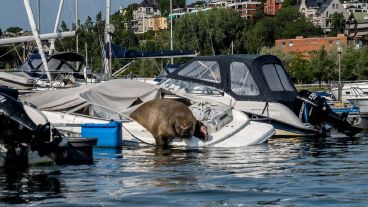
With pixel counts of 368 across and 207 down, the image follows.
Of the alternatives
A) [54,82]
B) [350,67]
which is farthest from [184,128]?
[350,67]

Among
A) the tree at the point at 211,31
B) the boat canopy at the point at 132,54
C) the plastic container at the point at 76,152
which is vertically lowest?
the plastic container at the point at 76,152

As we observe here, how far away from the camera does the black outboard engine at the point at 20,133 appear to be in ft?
62.1

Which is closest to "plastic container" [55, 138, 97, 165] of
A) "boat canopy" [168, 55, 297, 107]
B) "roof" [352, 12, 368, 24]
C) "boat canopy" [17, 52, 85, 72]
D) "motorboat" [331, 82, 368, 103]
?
"boat canopy" [168, 55, 297, 107]

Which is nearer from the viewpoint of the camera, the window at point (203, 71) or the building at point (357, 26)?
the window at point (203, 71)

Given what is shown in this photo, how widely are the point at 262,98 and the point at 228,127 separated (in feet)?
12.2

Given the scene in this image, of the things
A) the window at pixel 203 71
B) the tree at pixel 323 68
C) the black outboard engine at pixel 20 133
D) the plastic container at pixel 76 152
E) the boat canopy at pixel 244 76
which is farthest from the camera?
the tree at pixel 323 68

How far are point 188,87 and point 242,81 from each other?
197 centimetres

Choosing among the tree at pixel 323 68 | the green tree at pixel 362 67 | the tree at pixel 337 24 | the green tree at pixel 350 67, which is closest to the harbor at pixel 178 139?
the green tree at pixel 362 67

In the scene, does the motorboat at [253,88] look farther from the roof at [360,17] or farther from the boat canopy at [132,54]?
the roof at [360,17]

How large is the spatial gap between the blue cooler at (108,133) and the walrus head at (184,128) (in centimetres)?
157

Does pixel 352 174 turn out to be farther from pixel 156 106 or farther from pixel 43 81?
pixel 43 81

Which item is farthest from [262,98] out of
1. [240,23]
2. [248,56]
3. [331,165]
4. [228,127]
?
[240,23]

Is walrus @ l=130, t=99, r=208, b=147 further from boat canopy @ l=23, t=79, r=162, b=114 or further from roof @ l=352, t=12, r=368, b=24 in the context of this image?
roof @ l=352, t=12, r=368, b=24

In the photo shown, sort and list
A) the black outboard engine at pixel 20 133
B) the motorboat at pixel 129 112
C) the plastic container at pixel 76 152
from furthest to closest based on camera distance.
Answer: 1. the motorboat at pixel 129 112
2. the plastic container at pixel 76 152
3. the black outboard engine at pixel 20 133
